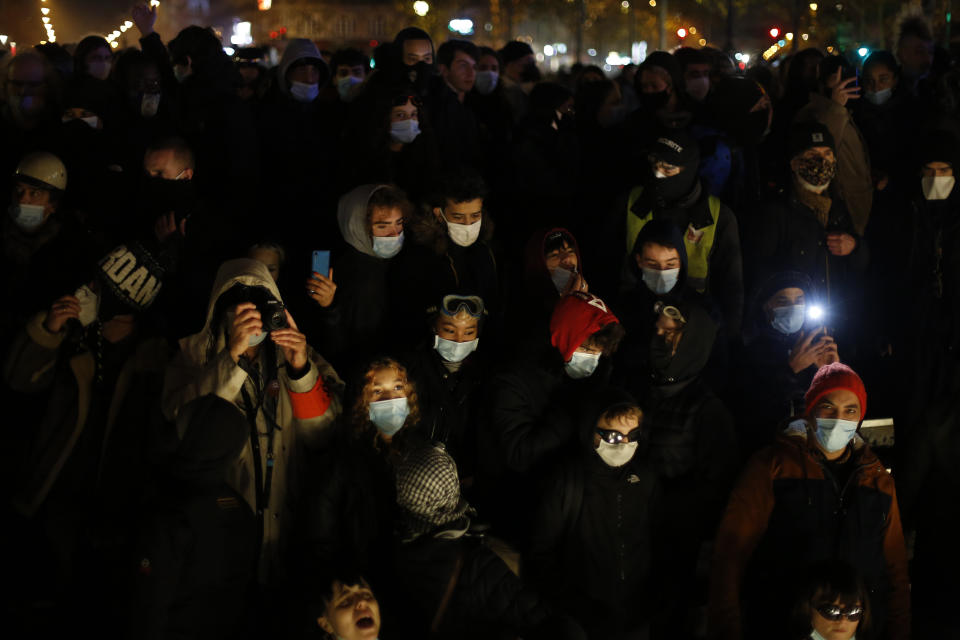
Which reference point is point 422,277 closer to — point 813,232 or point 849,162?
point 813,232

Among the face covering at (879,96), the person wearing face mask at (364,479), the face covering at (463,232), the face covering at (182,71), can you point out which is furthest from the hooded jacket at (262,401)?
the face covering at (879,96)

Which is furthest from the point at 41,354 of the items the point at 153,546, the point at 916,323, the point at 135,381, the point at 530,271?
the point at 916,323

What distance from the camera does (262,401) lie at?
5801 millimetres

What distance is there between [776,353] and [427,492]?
2.77 meters

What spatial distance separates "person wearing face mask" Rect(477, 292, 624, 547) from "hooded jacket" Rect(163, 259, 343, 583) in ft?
3.19

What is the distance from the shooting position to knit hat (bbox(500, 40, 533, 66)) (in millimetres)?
12680

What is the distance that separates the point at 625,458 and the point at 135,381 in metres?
2.92

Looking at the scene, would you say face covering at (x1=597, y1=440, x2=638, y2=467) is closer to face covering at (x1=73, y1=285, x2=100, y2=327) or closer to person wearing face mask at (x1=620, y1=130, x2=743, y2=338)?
person wearing face mask at (x1=620, y1=130, x2=743, y2=338)

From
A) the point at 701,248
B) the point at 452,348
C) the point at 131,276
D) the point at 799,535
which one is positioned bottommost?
the point at 799,535

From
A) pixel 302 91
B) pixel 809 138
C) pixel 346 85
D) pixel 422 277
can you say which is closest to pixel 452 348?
pixel 422 277

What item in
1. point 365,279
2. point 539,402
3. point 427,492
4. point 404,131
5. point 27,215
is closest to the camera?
point 427,492

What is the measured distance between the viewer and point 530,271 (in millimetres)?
7457

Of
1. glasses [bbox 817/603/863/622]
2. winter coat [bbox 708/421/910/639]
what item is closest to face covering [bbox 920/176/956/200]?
winter coat [bbox 708/421/910/639]

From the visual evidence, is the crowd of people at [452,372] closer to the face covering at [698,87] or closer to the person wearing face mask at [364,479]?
the person wearing face mask at [364,479]
